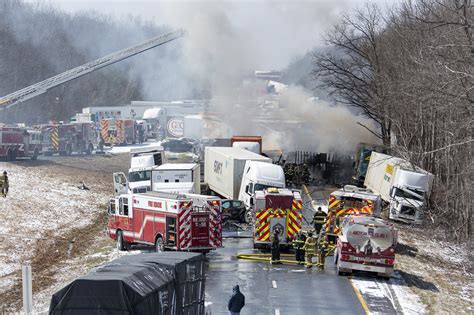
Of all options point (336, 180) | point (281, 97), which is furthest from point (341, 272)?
point (281, 97)

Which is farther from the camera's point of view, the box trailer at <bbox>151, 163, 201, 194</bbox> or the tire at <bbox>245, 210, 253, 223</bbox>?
the box trailer at <bbox>151, 163, 201, 194</bbox>

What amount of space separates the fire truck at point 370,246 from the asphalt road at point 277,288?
968 millimetres

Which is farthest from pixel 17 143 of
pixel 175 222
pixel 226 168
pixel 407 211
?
pixel 175 222

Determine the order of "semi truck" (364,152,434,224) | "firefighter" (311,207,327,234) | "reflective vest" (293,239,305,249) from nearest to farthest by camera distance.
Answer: "reflective vest" (293,239,305,249), "firefighter" (311,207,327,234), "semi truck" (364,152,434,224)

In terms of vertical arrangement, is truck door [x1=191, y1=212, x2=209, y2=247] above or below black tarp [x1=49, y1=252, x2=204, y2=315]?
below

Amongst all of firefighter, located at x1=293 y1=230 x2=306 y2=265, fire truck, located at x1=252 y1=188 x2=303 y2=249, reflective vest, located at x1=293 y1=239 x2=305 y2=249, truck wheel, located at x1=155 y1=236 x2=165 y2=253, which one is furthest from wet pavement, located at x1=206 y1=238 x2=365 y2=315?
truck wheel, located at x1=155 y1=236 x2=165 y2=253

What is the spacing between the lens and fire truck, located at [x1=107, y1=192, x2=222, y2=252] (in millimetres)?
32156

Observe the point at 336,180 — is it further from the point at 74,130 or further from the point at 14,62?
the point at 14,62

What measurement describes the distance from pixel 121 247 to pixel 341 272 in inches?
401

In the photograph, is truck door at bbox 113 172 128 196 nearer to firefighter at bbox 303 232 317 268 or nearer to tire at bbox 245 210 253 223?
tire at bbox 245 210 253 223

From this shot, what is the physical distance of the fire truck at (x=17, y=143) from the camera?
6581cm

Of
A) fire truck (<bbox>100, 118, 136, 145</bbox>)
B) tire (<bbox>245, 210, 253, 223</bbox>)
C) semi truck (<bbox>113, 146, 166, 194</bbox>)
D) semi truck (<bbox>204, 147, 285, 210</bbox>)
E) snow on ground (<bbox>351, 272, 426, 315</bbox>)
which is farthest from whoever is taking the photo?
fire truck (<bbox>100, 118, 136, 145</bbox>)

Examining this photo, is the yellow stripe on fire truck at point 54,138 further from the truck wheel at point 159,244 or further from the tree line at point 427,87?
the truck wheel at point 159,244

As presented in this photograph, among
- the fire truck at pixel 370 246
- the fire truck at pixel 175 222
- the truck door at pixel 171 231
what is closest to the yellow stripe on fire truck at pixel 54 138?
the fire truck at pixel 175 222
